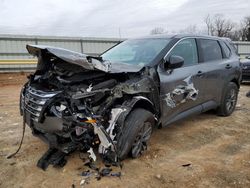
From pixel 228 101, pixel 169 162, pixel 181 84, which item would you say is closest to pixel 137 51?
pixel 181 84

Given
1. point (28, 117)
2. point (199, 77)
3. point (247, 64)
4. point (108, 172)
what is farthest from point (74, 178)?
point (247, 64)

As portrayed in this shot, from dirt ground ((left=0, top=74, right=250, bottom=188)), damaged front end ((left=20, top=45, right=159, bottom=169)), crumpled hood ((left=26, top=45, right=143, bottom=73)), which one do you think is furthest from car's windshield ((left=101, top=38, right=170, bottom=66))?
dirt ground ((left=0, top=74, right=250, bottom=188))

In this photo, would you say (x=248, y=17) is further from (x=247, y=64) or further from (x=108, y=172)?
(x=108, y=172)

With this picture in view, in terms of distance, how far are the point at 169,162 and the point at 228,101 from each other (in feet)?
9.61

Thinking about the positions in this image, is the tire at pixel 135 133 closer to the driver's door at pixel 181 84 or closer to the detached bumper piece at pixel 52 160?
the driver's door at pixel 181 84

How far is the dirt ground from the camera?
10.0ft

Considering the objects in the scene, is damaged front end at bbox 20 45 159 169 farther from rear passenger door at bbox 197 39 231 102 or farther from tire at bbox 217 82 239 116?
tire at bbox 217 82 239 116

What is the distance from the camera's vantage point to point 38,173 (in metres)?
3.25

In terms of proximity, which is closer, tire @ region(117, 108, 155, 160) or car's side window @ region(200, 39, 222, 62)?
tire @ region(117, 108, 155, 160)

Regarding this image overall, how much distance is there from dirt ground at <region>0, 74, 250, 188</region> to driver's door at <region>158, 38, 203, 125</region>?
518 mm

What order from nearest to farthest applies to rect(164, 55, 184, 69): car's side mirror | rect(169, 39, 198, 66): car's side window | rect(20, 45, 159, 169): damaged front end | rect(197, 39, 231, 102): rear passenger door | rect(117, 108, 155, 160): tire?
rect(20, 45, 159, 169): damaged front end, rect(117, 108, 155, 160): tire, rect(164, 55, 184, 69): car's side mirror, rect(169, 39, 198, 66): car's side window, rect(197, 39, 231, 102): rear passenger door

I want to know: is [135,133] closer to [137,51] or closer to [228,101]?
[137,51]

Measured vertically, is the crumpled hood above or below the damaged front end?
above

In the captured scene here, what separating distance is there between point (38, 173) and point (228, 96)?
14.0ft
